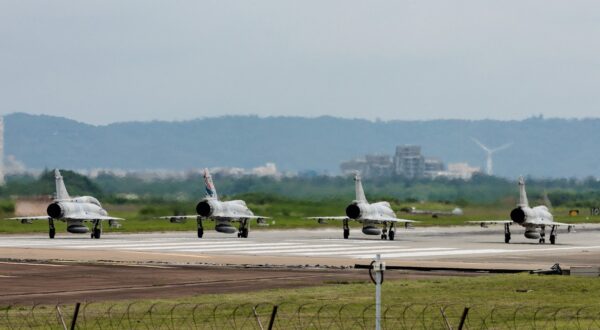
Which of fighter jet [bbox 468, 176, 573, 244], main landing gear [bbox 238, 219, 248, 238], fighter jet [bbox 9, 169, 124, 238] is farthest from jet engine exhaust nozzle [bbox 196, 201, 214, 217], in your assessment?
fighter jet [bbox 468, 176, 573, 244]

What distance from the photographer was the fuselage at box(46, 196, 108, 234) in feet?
258

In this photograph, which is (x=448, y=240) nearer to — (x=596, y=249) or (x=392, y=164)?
(x=596, y=249)

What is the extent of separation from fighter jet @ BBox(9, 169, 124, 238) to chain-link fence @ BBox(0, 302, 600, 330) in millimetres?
44044

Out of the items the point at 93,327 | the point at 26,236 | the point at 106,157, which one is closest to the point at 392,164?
the point at 106,157

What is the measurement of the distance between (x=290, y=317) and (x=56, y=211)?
48.6m

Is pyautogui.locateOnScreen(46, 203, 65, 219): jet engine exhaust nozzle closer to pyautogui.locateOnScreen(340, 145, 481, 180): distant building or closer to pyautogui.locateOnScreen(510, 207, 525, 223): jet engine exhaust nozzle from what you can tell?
pyautogui.locateOnScreen(510, 207, 525, 223): jet engine exhaust nozzle

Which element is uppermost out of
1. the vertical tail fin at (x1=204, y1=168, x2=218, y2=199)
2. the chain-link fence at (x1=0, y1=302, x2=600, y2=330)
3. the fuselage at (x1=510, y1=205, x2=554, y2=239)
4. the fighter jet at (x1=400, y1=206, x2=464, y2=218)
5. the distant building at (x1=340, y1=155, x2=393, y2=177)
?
the distant building at (x1=340, y1=155, x2=393, y2=177)

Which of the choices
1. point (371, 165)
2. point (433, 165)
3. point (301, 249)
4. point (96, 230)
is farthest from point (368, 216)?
point (433, 165)

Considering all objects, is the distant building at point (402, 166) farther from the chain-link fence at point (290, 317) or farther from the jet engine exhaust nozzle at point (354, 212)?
the chain-link fence at point (290, 317)

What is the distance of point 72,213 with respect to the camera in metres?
79.1

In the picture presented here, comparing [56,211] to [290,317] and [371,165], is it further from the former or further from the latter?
[371,165]

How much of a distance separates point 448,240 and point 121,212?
26.9m

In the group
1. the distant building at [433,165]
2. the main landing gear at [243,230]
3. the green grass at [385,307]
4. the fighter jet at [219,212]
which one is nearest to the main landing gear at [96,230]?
the fighter jet at [219,212]

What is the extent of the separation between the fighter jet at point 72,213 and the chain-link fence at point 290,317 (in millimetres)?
44044
